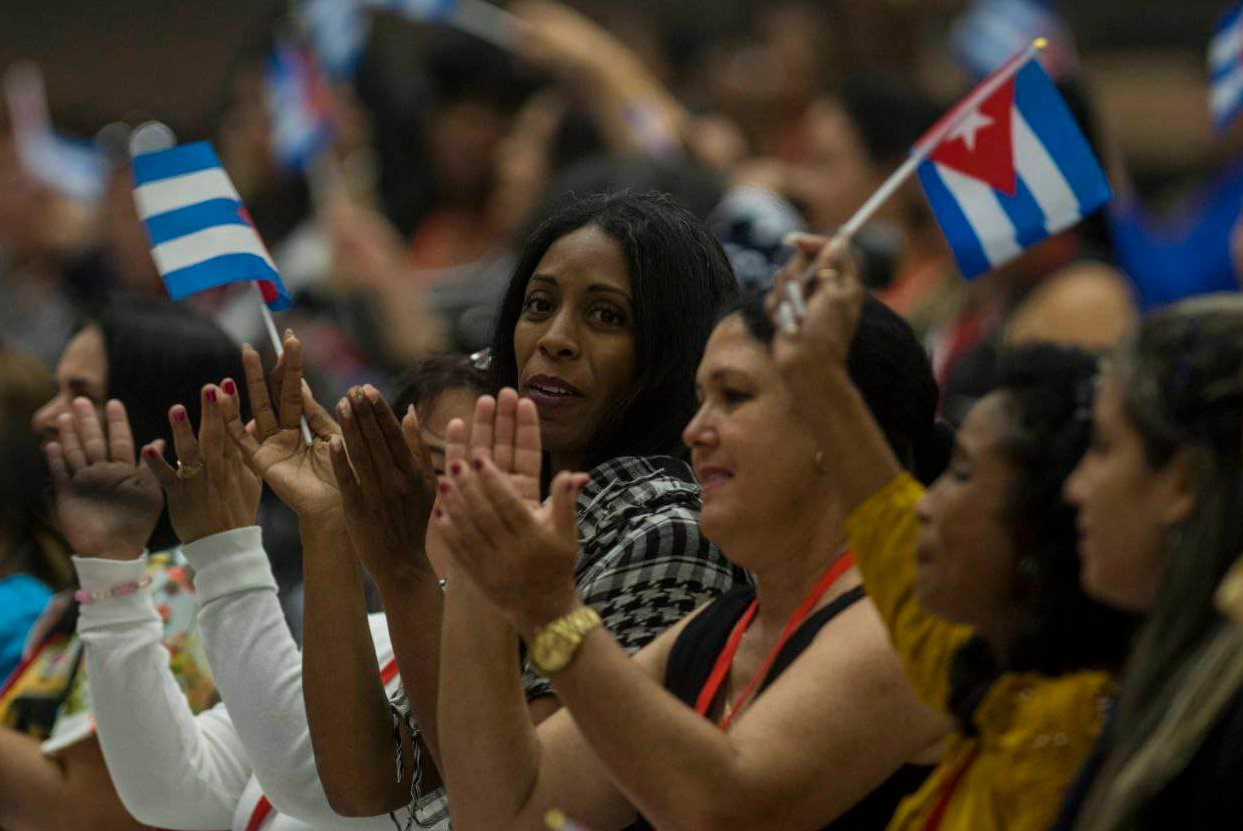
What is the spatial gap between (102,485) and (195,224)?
1.79 feet

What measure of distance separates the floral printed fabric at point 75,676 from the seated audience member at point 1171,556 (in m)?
2.45

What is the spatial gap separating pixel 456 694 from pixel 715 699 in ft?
1.37

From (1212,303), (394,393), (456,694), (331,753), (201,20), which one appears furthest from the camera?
(201,20)

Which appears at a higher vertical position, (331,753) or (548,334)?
(548,334)

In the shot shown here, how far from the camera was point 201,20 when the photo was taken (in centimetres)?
1397

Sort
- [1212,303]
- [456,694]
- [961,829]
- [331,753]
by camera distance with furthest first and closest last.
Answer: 1. [331,753]
2. [456,694]
3. [961,829]
4. [1212,303]

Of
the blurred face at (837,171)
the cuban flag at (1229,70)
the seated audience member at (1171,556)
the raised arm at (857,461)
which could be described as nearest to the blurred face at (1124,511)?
the seated audience member at (1171,556)

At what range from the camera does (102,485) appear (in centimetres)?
439

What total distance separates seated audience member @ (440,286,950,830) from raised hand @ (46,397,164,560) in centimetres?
120

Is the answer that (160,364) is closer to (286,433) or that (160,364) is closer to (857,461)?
(286,433)

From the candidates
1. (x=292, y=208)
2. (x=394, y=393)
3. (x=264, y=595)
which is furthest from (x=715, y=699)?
(x=292, y=208)

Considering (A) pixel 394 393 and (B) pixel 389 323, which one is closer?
(A) pixel 394 393

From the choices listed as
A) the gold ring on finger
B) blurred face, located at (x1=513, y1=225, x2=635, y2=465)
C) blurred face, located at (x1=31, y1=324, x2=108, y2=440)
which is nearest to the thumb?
blurred face, located at (x1=513, y1=225, x2=635, y2=465)

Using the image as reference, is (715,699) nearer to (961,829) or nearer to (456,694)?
(456,694)
